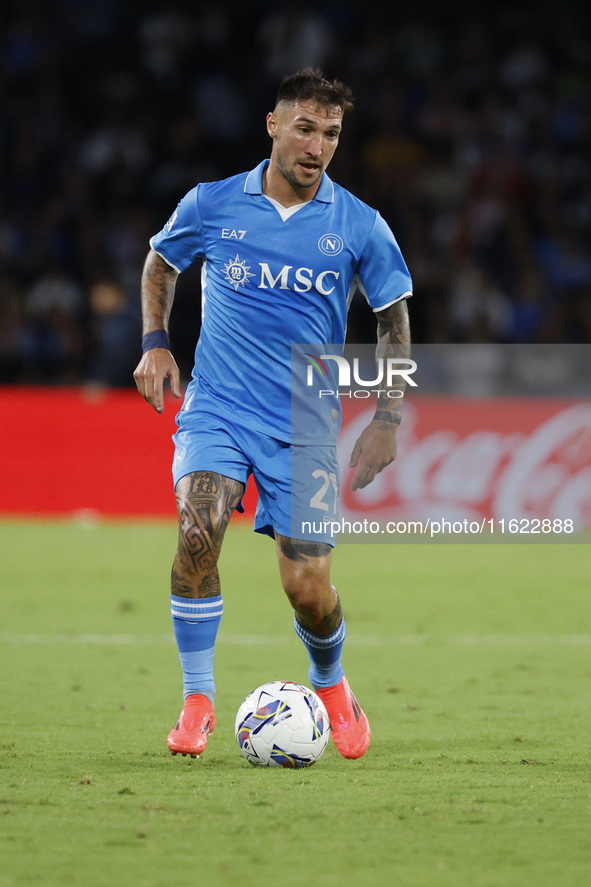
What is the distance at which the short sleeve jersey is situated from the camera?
4.47 metres

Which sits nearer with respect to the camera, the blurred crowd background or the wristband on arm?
the wristband on arm

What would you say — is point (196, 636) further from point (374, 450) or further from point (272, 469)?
point (374, 450)

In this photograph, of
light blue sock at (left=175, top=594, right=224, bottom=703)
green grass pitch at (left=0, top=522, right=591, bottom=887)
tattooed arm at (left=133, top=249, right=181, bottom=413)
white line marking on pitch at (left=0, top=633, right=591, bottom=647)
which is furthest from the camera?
white line marking on pitch at (left=0, top=633, right=591, bottom=647)

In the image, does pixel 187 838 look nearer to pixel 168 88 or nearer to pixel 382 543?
pixel 382 543

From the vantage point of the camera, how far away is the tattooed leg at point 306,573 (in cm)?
431

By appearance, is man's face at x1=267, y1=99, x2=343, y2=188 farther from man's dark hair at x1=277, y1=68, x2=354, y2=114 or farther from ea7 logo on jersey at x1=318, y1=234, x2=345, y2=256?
ea7 logo on jersey at x1=318, y1=234, x2=345, y2=256

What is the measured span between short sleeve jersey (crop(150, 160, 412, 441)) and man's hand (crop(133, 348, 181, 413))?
0.17m

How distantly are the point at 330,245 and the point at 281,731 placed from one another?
1.77 m

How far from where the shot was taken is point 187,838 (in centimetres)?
315

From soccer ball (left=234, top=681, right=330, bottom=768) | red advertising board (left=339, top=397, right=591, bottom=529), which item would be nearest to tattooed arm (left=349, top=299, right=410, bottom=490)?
soccer ball (left=234, top=681, right=330, bottom=768)

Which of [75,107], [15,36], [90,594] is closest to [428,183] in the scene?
[75,107]

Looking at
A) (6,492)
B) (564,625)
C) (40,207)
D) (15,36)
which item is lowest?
(564,625)

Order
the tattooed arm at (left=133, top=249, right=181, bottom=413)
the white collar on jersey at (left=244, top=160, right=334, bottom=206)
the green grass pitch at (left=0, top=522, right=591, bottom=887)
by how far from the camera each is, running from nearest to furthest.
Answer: the green grass pitch at (left=0, top=522, right=591, bottom=887) → the tattooed arm at (left=133, top=249, right=181, bottom=413) → the white collar on jersey at (left=244, top=160, right=334, bottom=206)

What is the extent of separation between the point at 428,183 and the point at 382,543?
5.34 meters
